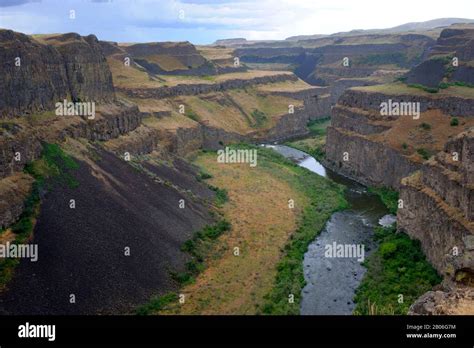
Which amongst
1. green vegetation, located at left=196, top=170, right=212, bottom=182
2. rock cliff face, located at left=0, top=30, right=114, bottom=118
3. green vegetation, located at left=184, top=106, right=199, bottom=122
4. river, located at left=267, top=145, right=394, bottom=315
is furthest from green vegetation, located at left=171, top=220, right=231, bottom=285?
green vegetation, located at left=184, top=106, right=199, bottom=122

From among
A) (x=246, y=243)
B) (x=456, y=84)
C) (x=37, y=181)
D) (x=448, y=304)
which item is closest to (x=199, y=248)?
(x=246, y=243)

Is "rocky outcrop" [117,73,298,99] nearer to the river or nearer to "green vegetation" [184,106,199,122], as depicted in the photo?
"green vegetation" [184,106,199,122]

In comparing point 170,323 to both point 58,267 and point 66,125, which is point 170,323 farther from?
point 66,125

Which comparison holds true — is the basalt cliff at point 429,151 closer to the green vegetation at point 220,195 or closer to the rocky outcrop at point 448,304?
the rocky outcrop at point 448,304

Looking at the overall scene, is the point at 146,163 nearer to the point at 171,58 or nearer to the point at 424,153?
the point at 424,153

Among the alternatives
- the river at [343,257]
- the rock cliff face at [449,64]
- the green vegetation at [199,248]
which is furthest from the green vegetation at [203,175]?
the rock cliff face at [449,64]
